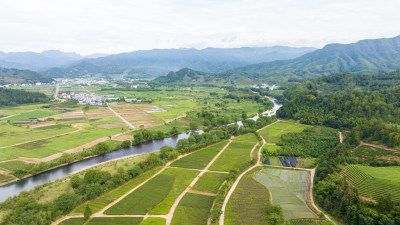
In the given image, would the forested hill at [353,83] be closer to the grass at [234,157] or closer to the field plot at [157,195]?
the grass at [234,157]

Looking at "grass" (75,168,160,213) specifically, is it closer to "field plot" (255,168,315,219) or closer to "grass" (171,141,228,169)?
"grass" (171,141,228,169)

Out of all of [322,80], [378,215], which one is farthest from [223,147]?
[322,80]

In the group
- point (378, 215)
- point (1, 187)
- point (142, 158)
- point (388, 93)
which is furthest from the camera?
point (388, 93)

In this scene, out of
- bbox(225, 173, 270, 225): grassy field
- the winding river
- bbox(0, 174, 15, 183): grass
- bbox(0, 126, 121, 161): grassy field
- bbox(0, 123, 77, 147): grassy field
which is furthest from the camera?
bbox(0, 123, 77, 147): grassy field

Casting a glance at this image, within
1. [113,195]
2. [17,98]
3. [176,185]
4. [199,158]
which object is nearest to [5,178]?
[113,195]

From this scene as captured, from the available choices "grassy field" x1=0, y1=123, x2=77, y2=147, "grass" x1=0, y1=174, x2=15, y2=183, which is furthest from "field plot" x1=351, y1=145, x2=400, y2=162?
"grassy field" x1=0, y1=123, x2=77, y2=147

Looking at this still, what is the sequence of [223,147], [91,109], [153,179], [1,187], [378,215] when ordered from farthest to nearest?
[91,109]
[223,147]
[153,179]
[1,187]
[378,215]

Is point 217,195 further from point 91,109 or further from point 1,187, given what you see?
point 91,109
